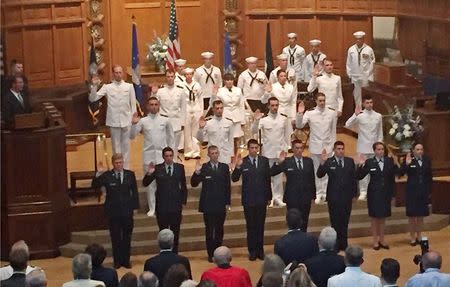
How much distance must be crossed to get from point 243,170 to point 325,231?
16.2 ft

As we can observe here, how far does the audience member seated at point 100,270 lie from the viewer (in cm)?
1120

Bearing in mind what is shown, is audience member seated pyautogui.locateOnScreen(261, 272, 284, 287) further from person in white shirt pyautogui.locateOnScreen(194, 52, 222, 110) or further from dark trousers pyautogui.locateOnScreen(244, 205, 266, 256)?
person in white shirt pyautogui.locateOnScreen(194, 52, 222, 110)

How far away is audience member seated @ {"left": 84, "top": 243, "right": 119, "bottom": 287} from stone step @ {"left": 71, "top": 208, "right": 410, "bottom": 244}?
579 cm

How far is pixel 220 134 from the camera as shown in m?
17.4

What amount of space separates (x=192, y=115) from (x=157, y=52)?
13.5 ft

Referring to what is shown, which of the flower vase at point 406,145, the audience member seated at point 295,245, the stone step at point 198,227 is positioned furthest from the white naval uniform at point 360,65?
the audience member seated at point 295,245

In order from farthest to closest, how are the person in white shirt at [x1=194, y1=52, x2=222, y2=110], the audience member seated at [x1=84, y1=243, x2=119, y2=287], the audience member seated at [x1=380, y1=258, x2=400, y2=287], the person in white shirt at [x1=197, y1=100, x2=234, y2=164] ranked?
the person in white shirt at [x1=194, y1=52, x2=222, y2=110] → the person in white shirt at [x1=197, y1=100, x2=234, y2=164] → the audience member seated at [x1=84, y1=243, x2=119, y2=287] → the audience member seated at [x1=380, y1=258, x2=400, y2=287]

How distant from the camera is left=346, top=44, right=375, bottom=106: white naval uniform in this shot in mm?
21141

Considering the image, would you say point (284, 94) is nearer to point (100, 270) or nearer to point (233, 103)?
point (233, 103)

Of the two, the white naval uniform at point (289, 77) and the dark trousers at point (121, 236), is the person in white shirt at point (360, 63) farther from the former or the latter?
the dark trousers at point (121, 236)

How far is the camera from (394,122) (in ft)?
60.2

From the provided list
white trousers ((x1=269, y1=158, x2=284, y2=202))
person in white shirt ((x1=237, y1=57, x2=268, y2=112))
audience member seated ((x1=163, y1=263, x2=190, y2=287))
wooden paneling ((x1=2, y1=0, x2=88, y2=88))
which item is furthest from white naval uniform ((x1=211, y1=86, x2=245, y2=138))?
audience member seated ((x1=163, y1=263, x2=190, y2=287))

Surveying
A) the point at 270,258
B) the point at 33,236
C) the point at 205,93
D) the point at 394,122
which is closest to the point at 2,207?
the point at 33,236

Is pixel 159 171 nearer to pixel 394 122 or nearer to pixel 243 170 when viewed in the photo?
pixel 243 170
